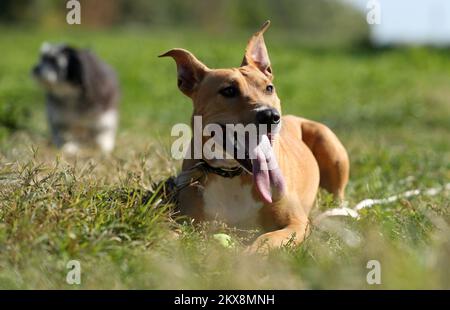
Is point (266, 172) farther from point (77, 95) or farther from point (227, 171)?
point (77, 95)

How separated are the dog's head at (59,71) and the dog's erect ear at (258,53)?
240 inches

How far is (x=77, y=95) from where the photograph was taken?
11148 mm

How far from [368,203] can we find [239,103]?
1.39 meters

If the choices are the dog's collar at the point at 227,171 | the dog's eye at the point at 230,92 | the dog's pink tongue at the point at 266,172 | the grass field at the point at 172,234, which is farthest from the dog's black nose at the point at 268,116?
the grass field at the point at 172,234

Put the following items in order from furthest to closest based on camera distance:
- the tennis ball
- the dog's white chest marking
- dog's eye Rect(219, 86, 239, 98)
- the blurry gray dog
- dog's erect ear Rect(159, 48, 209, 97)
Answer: the blurry gray dog
dog's erect ear Rect(159, 48, 209, 97)
the dog's white chest marking
dog's eye Rect(219, 86, 239, 98)
the tennis ball

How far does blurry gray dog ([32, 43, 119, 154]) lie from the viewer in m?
10.9

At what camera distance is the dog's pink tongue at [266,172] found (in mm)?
4703

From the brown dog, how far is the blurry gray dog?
5767 mm

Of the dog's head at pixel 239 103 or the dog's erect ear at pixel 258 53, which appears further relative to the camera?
the dog's erect ear at pixel 258 53

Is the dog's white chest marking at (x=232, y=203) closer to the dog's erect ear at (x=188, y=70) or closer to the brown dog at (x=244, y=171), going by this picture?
the brown dog at (x=244, y=171)

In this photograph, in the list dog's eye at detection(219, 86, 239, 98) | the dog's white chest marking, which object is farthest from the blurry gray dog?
dog's eye at detection(219, 86, 239, 98)

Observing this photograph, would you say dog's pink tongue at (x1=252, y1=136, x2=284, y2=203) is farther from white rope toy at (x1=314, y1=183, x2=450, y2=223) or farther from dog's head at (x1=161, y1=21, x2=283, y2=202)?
white rope toy at (x1=314, y1=183, x2=450, y2=223)

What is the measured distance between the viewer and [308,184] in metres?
5.57

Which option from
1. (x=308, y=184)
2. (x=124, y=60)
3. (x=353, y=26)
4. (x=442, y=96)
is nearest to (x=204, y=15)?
(x=353, y=26)
